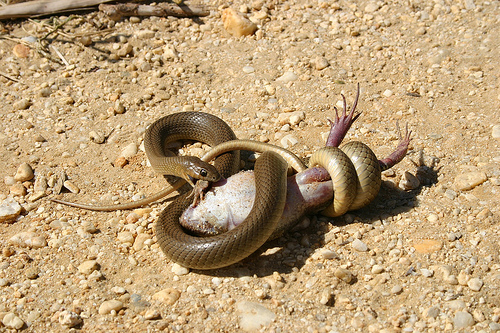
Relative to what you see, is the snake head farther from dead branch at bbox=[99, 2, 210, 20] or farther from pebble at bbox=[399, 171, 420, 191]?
dead branch at bbox=[99, 2, 210, 20]

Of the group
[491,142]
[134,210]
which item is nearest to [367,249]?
[491,142]

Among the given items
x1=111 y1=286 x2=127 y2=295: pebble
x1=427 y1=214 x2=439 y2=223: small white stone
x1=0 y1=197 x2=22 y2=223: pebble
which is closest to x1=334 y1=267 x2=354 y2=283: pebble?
x1=427 y1=214 x2=439 y2=223: small white stone

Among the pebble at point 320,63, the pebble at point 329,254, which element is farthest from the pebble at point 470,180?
the pebble at point 320,63

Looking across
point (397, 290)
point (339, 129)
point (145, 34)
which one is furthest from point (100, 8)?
point (397, 290)

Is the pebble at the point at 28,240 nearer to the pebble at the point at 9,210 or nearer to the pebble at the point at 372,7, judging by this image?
the pebble at the point at 9,210

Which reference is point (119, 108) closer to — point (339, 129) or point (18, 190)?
point (18, 190)
